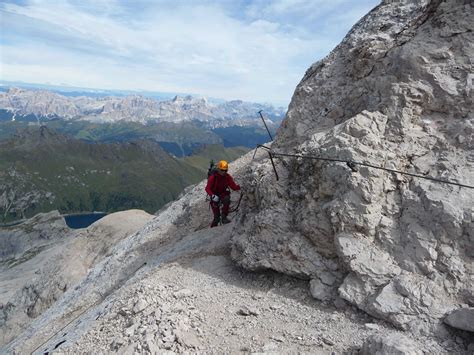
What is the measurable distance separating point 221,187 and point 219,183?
0.31 metres

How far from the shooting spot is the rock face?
959 cm

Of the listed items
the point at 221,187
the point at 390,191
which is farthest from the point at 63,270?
the point at 390,191

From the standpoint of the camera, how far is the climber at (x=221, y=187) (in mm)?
17312

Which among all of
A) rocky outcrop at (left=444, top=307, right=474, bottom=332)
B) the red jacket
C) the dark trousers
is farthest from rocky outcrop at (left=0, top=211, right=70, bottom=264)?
rocky outcrop at (left=444, top=307, right=474, bottom=332)

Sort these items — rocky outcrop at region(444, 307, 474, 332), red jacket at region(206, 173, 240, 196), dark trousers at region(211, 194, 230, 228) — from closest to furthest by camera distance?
rocky outcrop at region(444, 307, 474, 332) < red jacket at region(206, 173, 240, 196) < dark trousers at region(211, 194, 230, 228)

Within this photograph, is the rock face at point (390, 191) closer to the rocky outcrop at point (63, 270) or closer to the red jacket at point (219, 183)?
the red jacket at point (219, 183)

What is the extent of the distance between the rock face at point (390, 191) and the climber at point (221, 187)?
9.24 feet

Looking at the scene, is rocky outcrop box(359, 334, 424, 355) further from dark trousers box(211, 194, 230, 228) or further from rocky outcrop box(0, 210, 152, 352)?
rocky outcrop box(0, 210, 152, 352)

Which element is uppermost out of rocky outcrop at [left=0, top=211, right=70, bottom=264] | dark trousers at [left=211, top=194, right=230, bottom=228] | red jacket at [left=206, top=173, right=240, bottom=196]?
red jacket at [left=206, top=173, right=240, bottom=196]

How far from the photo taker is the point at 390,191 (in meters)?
11.0

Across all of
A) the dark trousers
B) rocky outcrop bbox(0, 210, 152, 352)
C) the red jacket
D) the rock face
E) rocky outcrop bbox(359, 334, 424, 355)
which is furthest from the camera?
rocky outcrop bbox(0, 210, 152, 352)

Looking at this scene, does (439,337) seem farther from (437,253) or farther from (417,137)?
(417,137)

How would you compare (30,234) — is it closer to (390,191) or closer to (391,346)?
(390,191)

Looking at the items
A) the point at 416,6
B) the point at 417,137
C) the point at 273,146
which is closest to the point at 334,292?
the point at 417,137
